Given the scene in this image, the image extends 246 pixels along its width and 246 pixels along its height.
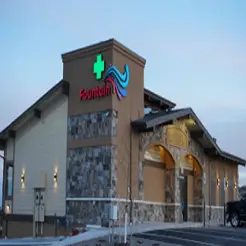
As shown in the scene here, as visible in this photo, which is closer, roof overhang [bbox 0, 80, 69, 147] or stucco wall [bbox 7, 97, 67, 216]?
roof overhang [bbox 0, 80, 69, 147]

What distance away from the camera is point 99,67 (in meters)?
23.7

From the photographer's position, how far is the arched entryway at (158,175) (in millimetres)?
26062

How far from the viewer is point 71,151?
24.9 metres

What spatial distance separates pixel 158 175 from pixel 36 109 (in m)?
7.84

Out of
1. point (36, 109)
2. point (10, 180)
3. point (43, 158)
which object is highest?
point (36, 109)

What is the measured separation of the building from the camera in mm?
23283

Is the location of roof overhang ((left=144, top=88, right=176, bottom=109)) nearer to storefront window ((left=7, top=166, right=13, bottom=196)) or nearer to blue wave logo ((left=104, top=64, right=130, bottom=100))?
blue wave logo ((left=104, top=64, right=130, bottom=100))

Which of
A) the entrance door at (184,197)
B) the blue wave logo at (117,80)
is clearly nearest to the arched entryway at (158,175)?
the entrance door at (184,197)

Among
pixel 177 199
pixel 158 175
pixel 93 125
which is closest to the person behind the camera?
pixel 93 125

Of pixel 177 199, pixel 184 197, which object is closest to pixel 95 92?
pixel 177 199

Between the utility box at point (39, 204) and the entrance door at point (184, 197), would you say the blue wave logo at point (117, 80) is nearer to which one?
the utility box at point (39, 204)

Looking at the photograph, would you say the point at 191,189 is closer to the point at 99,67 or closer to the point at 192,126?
the point at 192,126

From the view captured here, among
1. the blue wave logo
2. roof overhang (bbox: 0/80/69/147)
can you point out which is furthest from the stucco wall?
the blue wave logo

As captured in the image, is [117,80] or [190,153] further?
[190,153]
